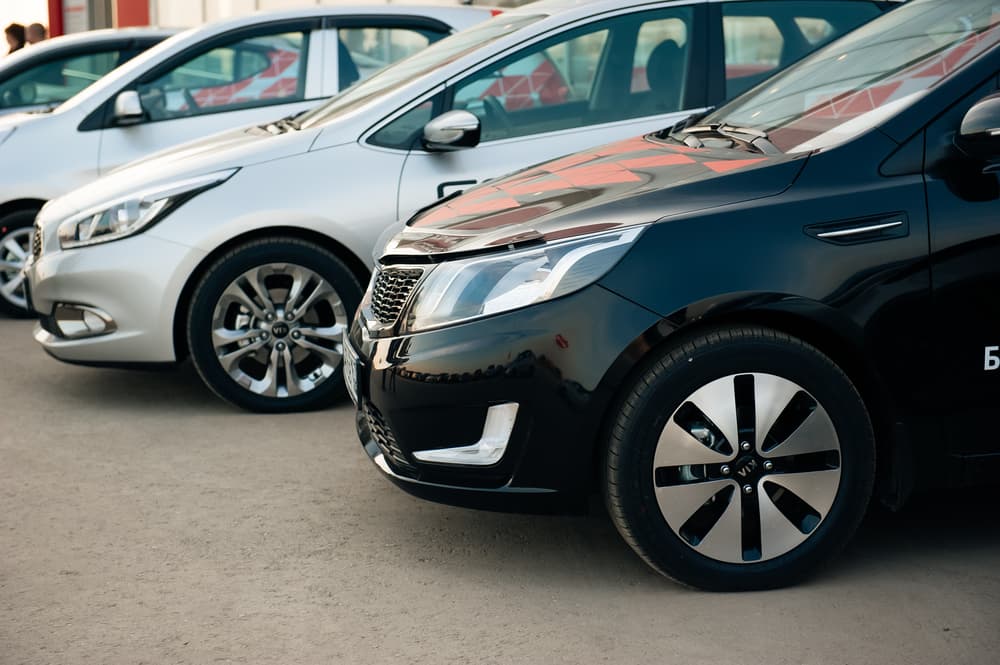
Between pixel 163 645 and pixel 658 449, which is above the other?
pixel 658 449

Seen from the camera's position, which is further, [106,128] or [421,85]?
[106,128]

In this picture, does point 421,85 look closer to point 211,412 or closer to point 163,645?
point 211,412

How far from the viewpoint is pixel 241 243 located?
5207mm

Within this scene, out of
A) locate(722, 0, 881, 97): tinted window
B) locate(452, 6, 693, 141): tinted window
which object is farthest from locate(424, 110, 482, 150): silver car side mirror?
locate(722, 0, 881, 97): tinted window

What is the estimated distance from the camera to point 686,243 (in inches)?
127

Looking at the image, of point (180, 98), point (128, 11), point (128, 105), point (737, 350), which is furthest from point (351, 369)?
point (128, 11)

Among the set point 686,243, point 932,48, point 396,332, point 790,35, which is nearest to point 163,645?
point 396,332

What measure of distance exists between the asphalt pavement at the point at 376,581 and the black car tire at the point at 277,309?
513 mm

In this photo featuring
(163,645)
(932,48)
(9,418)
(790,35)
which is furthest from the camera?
(790,35)

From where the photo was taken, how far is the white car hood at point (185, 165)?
5.27 metres

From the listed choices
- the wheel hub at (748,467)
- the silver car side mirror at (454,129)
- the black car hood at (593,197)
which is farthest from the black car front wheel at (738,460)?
the silver car side mirror at (454,129)

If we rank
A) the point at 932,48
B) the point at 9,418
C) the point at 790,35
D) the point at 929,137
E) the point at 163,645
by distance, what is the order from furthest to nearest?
the point at 790,35, the point at 9,418, the point at 932,48, the point at 929,137, the point at 163,645

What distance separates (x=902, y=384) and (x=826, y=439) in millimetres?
240

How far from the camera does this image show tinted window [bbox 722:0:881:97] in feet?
19.3
